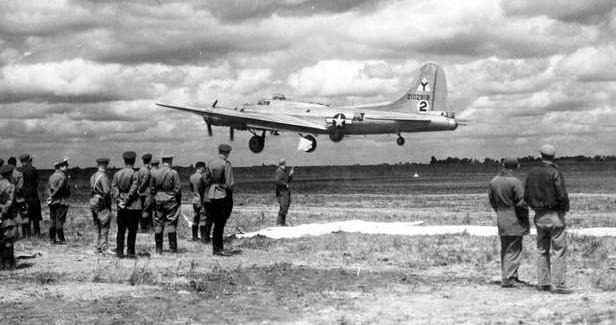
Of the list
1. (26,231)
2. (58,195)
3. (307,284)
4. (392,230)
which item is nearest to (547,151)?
(307,284)

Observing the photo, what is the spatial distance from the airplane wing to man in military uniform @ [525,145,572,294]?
3888 cm

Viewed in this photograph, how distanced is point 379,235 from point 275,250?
296cm

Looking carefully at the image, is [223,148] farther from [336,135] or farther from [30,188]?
[336,135]

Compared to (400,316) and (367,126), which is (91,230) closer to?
(400,316)

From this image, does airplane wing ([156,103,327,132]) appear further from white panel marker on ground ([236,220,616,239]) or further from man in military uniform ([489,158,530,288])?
man in military uniform ([489,158,530,288])

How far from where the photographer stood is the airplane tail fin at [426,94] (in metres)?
50.8

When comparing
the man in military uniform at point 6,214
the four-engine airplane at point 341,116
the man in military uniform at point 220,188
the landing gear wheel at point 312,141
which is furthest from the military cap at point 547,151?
the landing gear wheel at point 312,141

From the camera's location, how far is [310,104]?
1998 inches

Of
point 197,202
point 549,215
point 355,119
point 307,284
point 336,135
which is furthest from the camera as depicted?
point 336,135

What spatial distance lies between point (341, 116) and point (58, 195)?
34582mm

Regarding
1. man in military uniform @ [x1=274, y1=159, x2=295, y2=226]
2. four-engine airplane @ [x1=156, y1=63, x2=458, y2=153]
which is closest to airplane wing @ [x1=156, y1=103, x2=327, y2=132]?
four-engine airplane @ [x1=156, y1=63, x2=458, y2=153]

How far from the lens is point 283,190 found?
64.7ft

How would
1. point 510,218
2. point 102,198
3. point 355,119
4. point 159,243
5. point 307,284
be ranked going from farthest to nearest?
1. point 355,119
2. point 102,198
3. point 159,243
4. point 307,284
5. point 510,218

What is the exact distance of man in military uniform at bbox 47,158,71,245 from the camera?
15.0 meters
